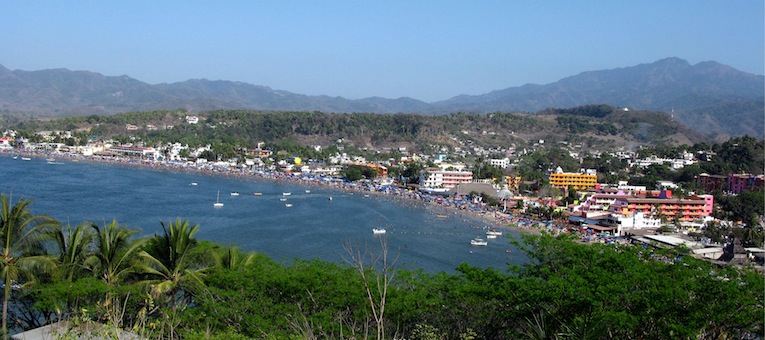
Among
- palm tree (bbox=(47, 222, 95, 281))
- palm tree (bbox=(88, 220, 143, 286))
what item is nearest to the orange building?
palm tree (bbox=(88, 220, 143, 286))

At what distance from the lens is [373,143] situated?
40656 mm

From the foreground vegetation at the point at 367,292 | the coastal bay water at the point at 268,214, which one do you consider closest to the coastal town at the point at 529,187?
the coastal bay water at the point at 268,214

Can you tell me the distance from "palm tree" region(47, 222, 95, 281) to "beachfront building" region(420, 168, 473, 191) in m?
19.0

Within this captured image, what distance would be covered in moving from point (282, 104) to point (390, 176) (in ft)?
346

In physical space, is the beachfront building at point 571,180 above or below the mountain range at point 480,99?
below

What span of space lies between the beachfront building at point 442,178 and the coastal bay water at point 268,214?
2.82 metres

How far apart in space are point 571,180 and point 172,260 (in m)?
19.6

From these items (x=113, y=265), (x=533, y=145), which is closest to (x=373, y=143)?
(x=533, y=145)

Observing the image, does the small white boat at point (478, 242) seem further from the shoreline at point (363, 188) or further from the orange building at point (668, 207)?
the orange building at point (668, 207)

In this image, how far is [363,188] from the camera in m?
23.3

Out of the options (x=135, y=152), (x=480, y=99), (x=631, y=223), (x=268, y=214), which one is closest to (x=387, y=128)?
(x=135, y=152)

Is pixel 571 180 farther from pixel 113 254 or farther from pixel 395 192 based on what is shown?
pixel 113 254

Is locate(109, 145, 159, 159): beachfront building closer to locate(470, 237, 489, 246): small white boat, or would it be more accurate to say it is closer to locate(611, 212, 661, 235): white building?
locate(470, 237, 489, 246): small white boat

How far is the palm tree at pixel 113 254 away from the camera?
419cm
